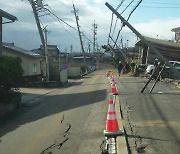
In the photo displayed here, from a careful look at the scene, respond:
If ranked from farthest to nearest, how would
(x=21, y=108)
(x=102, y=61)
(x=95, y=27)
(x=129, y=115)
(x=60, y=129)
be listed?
(x=102, y=61) < (x=95, y=27) < (x=21, y=108) < (x=129, y=115) < (x=60, y=129)

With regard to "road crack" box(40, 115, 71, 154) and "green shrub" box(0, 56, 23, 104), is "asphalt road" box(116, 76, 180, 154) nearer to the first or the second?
"road crack" box(40, 115, 71, 154)

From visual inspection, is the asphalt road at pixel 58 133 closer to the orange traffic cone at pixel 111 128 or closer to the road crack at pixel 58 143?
the road crack at pixel 58 143

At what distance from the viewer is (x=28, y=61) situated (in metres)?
37.2

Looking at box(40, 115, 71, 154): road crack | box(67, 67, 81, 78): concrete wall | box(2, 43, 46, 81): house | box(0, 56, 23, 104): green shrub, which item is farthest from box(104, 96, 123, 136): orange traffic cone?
box(67, 67, 81, 78): concrete wall

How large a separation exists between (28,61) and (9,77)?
20927mm

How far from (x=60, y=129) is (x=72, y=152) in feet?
9.60

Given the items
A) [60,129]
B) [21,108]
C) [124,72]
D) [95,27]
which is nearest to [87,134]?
[60,129]

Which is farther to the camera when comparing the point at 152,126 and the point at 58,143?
the point at 152,126

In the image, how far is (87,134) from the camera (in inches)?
372

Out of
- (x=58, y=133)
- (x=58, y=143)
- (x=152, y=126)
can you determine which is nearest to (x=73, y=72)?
(x=58, y=133)

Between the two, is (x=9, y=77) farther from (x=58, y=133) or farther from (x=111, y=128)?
(x=111, y=128)

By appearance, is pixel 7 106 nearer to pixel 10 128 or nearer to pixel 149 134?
pixel 10 128

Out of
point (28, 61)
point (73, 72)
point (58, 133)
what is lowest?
point (73, 72)

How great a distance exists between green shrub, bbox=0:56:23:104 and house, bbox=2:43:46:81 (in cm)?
1680
